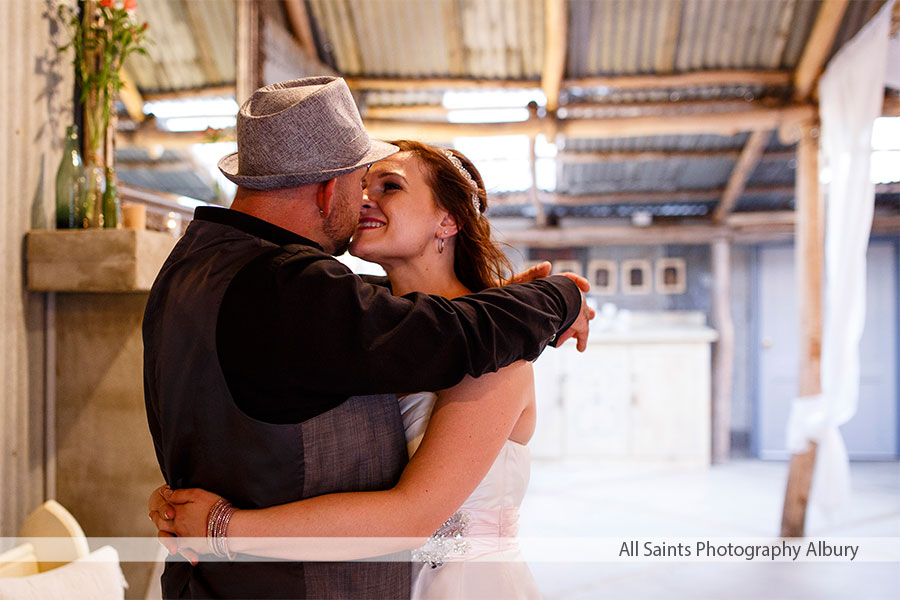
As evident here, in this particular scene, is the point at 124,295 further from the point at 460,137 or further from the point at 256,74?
the point at 460,137

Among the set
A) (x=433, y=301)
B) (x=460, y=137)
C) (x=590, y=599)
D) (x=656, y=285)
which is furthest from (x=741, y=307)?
(x=433, y=301)

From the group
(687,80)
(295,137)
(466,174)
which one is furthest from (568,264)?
(295,137)

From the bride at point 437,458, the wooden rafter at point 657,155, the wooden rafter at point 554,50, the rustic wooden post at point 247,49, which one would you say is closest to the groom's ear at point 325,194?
the bride at point 437,458

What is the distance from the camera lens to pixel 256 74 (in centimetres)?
420

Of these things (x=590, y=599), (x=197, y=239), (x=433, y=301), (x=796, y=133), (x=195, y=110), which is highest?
(x=796, y=133)

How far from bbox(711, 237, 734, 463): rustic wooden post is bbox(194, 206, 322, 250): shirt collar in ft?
24.3

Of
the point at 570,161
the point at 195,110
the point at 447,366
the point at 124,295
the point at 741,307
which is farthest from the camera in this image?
the point at 741,307

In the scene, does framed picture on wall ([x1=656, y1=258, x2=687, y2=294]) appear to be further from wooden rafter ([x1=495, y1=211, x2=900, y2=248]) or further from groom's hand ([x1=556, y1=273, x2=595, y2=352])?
groom's hand ([x1=556, y1=273, x2=595, y2=352])

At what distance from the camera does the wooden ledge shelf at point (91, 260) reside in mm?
2266

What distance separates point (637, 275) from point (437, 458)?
7.76 metres

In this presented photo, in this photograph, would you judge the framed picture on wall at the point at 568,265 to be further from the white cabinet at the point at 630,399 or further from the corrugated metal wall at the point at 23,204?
the corrugated metal wall at the point at 23,204

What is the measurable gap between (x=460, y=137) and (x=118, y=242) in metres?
4.03

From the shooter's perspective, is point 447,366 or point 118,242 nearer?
point 447,366

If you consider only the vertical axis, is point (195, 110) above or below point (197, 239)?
above
